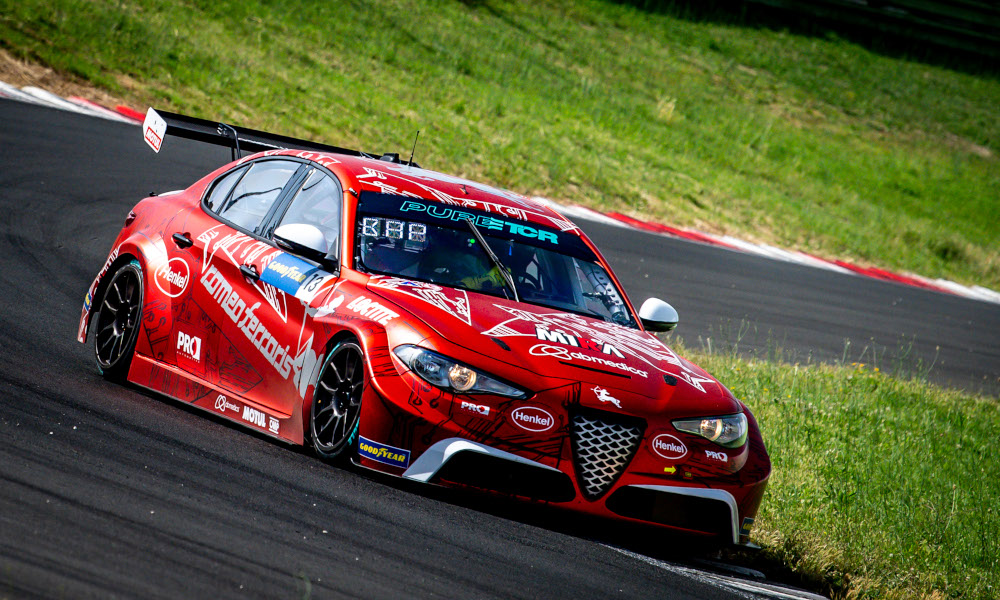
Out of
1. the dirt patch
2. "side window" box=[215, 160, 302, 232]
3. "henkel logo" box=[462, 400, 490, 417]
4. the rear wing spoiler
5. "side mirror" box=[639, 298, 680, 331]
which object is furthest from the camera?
the dirt patch

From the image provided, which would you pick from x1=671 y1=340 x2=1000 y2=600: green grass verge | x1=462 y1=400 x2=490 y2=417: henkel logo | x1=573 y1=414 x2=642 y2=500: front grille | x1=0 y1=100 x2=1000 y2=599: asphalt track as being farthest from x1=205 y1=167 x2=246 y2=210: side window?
x1=671 y1=340 x2=1000 y2=600: green grass verge

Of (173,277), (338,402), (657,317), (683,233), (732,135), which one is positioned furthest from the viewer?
(732,135)

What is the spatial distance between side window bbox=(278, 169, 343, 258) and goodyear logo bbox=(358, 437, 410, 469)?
1291 mm

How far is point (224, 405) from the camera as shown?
18.7ft

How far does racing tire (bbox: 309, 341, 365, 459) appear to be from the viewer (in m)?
4.90

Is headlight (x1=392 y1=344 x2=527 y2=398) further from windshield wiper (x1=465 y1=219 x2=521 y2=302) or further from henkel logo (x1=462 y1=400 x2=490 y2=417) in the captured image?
windshield wiper (x1=465 y1=219 x2=521 y2=302)

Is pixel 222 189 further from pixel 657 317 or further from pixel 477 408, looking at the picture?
pixel 477 408

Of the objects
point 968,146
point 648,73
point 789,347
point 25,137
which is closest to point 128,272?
point 25,137

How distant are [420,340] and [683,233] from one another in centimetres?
1336

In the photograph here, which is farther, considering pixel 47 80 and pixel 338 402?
pixel 47 80

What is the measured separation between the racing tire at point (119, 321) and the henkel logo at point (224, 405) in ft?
2.99

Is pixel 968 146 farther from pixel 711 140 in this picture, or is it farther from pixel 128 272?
pixel 128 272

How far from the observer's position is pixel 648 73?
29.9 metres

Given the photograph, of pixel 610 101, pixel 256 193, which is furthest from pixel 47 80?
pixel 610 101
